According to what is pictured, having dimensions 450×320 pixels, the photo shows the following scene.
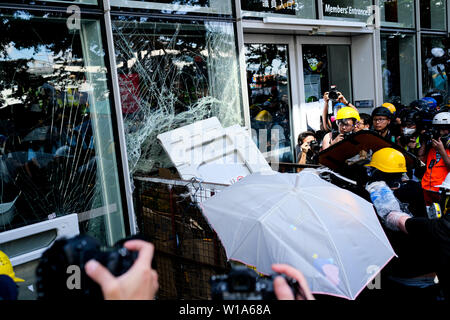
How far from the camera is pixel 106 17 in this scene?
3.64 metres

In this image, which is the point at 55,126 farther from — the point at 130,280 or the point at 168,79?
the point at 130,280

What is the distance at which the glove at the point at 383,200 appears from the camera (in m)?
2.65

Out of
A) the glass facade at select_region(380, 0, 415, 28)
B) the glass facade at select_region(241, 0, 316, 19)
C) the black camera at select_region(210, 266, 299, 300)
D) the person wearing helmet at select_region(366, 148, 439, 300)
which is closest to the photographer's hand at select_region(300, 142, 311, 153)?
Answer: the glass facade at select_region(241, 0, 316, 19)

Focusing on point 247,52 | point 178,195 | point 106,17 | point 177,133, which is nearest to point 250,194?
point 178,195

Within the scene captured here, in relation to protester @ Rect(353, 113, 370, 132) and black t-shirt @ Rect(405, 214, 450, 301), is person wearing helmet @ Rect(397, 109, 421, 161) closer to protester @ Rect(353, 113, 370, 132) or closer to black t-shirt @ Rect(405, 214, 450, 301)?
protester @ Rect(353, 113, 370, 132)

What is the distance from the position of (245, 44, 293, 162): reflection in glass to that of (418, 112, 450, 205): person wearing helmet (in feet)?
7.28

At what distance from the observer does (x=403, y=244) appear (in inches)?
101

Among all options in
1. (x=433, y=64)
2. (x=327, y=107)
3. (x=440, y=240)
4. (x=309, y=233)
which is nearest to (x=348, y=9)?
(x=327, y=107)

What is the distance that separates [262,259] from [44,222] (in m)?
2.18

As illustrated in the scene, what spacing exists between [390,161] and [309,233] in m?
1.31

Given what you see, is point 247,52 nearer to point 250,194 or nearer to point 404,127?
point 404,127

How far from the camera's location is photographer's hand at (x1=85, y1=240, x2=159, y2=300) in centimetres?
106

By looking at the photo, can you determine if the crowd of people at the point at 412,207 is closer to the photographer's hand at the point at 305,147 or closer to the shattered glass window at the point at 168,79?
the photographer's hand at the point at 305,147
